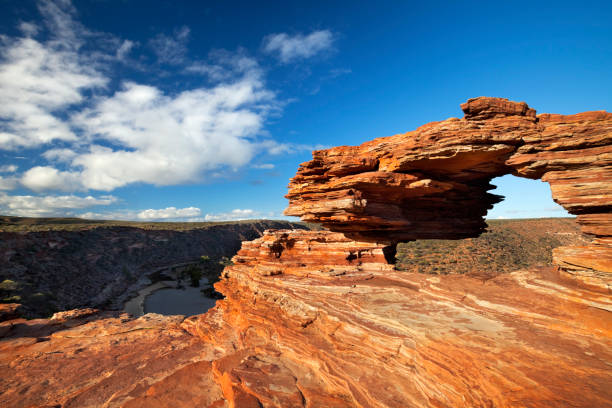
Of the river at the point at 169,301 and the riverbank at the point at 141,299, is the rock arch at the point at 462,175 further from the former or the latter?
the riverbank at the point at 141,299

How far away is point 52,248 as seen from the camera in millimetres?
49219

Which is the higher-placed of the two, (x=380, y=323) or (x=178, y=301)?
(x=380, y=323)

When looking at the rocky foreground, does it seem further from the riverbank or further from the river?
the river

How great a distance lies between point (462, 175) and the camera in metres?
14.5

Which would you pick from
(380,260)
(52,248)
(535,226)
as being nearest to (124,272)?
(52,248)

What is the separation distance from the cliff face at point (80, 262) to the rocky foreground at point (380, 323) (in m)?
30.3

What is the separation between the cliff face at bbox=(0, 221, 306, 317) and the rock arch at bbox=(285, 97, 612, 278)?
141 ft

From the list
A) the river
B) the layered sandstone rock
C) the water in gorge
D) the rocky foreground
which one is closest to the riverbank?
the river

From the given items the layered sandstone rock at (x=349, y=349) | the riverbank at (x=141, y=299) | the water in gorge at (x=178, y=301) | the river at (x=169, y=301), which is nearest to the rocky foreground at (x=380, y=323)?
the layered sandstone rock at (x=349, y=349)

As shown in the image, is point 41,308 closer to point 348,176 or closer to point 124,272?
point 124,272

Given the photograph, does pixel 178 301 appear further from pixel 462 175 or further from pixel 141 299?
pixel 462 175

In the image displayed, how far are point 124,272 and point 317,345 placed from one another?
212 feet

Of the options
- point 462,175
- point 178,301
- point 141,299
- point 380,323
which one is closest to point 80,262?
point 141,299

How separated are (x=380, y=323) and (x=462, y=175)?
10752 mm
